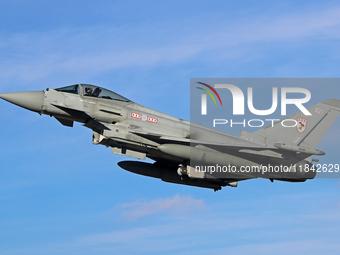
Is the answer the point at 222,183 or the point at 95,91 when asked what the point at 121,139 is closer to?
the point at 95,91

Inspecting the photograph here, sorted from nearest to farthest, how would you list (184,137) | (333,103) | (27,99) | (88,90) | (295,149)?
(27,99)
(295,149)
(88,90)
(184,137)
(333,103)

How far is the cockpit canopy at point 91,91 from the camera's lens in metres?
23.4

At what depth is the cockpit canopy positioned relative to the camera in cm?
2336

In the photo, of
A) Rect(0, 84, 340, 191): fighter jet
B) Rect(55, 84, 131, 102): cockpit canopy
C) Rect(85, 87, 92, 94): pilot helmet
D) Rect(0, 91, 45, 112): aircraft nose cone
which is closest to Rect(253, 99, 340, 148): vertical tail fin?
Rect(0, 84, 340, 191): fighter jet

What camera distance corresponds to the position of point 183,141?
76.3 ft

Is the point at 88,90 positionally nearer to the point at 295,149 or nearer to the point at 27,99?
the point at 27,99

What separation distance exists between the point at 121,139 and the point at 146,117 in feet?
6.11

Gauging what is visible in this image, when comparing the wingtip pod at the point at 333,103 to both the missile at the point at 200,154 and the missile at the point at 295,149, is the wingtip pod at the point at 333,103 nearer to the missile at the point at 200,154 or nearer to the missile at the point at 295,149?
the missile at the point at 295,149

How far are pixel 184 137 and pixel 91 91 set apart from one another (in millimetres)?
5463

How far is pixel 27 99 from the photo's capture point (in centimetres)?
2247

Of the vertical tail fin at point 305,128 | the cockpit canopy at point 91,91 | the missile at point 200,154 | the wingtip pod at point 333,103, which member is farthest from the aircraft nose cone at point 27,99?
the wingtip pod at point 333,103

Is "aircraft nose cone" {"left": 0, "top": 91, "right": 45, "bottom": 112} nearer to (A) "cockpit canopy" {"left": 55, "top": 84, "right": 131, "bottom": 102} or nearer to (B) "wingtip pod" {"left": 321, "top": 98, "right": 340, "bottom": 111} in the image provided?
(A) "cockpit canopy" {"left": 55, "top": 84, "right": 131, "bottom": 102}

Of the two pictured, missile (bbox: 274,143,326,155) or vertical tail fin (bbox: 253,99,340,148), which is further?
vertical tail fin (bbox: 253,99,340,148)

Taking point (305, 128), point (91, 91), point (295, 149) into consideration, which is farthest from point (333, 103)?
point (91, 91)
